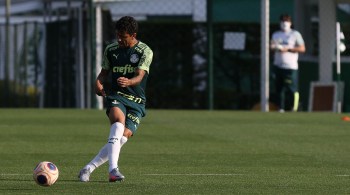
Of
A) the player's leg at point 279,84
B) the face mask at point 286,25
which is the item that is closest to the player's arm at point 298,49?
the face mask at point 286,25

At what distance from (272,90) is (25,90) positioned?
650 cm

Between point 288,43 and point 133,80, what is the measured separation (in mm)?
15148

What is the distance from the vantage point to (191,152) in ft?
58.3

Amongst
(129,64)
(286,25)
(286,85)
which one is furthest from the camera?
(286,85)

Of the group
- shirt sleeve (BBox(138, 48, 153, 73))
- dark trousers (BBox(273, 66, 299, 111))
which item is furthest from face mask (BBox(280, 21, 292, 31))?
shirt sleeve (BBox(138, 48, 153, 73))

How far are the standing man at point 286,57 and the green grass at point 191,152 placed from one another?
203 cm

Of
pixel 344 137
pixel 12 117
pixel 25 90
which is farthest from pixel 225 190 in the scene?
pixel 25 90

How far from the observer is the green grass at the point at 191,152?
1300cm

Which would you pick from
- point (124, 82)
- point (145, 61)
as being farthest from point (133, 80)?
point (145, 61)

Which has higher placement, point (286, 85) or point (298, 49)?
point (298, 49)

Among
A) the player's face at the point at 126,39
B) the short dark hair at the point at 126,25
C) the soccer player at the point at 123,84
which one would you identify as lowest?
the soccer player at the point at 123,84

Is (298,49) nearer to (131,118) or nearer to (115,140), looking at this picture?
(131,118)

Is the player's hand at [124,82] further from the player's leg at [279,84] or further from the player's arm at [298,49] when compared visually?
the player's leg at [279,84]

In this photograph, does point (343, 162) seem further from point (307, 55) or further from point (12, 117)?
point (307, 55)
